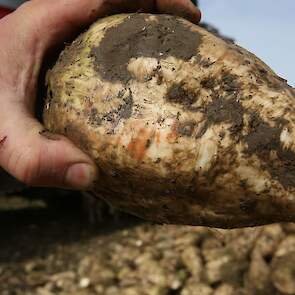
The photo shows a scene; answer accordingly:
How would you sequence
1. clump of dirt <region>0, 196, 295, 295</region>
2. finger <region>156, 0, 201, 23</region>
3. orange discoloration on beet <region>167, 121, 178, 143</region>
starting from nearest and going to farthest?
orange discoloration on beet <region>167, 121, 178, 143</region>
finger <region>156, 0, 201, 23</region>
clump of dirt <region>0, 196, 295, 295</region>

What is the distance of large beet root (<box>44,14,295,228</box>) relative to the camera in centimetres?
158

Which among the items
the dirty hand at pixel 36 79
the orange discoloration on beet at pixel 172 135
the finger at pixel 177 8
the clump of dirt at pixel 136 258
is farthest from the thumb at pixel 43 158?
the clump of dirt at pixel 136 258

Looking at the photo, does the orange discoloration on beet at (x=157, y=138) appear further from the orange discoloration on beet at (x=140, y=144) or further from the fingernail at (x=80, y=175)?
the fingernail at (x=80, y=175)

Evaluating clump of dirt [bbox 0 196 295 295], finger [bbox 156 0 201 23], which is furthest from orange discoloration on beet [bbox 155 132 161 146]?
clump of dirt [bbox 0 196 295 295]

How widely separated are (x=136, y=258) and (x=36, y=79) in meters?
2.50

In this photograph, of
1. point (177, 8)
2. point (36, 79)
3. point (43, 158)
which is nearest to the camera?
point (43, 158)

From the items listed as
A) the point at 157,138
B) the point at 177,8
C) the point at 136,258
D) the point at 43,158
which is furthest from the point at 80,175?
the point at 136,258

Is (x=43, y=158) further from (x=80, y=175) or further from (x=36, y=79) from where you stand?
(x=36, y=79)

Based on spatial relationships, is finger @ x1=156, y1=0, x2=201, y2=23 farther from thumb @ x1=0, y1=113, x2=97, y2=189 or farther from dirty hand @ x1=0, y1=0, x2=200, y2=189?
thumb @ x1=0, y1=113, x2=97, y2=189

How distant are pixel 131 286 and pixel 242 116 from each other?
2340 mm

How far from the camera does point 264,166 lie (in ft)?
5.18

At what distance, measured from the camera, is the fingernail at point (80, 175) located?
160 cm

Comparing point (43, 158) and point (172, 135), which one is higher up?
point (172, 135)

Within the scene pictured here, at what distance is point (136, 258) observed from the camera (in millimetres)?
4137
